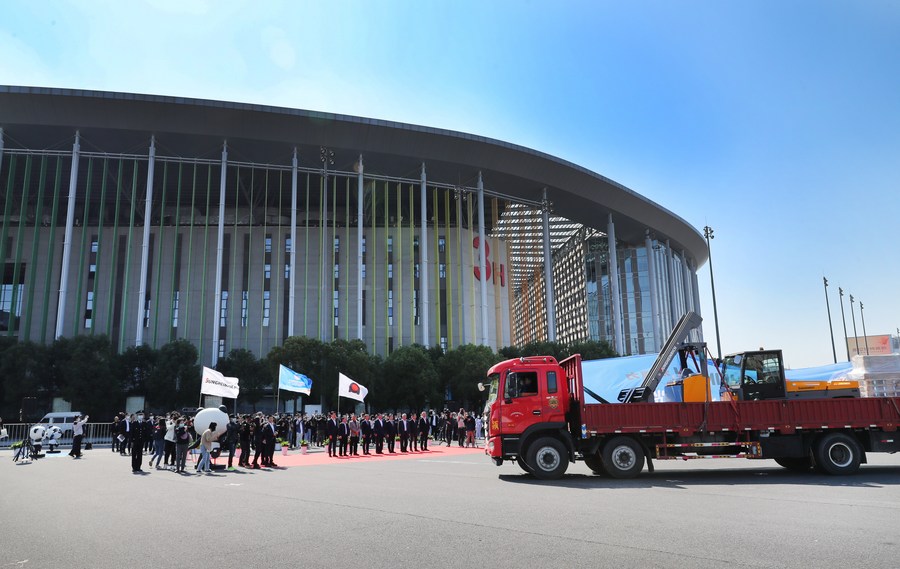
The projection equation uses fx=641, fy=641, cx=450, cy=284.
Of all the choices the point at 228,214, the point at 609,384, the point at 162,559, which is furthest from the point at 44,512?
the point at 228,214

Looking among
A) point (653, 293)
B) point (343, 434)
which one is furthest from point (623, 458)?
point (653, 293)

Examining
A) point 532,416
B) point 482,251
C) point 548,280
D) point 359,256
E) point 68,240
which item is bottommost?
point 532,416

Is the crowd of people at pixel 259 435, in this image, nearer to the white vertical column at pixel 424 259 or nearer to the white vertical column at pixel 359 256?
the white vertical column at pixel 424 259

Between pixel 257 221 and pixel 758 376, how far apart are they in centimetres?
5861

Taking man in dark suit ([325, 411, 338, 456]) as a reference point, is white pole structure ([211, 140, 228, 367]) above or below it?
above

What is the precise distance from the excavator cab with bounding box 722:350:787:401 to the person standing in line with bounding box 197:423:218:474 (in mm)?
15014

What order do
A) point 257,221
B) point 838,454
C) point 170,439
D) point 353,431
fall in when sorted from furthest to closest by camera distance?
point 257,221, point 353,431, point 170,439, point 838,454

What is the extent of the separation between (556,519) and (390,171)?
55.5 m

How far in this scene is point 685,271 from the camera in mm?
93000

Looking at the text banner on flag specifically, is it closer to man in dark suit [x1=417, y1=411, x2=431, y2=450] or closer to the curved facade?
man in dark suit [x1=417, y1=411, x2=431, y2=450]

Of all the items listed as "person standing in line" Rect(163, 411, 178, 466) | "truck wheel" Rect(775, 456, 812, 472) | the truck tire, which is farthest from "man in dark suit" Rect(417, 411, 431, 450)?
the truck tire

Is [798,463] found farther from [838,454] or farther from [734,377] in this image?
[734,377]

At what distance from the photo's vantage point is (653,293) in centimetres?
7856

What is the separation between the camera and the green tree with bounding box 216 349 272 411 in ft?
176
